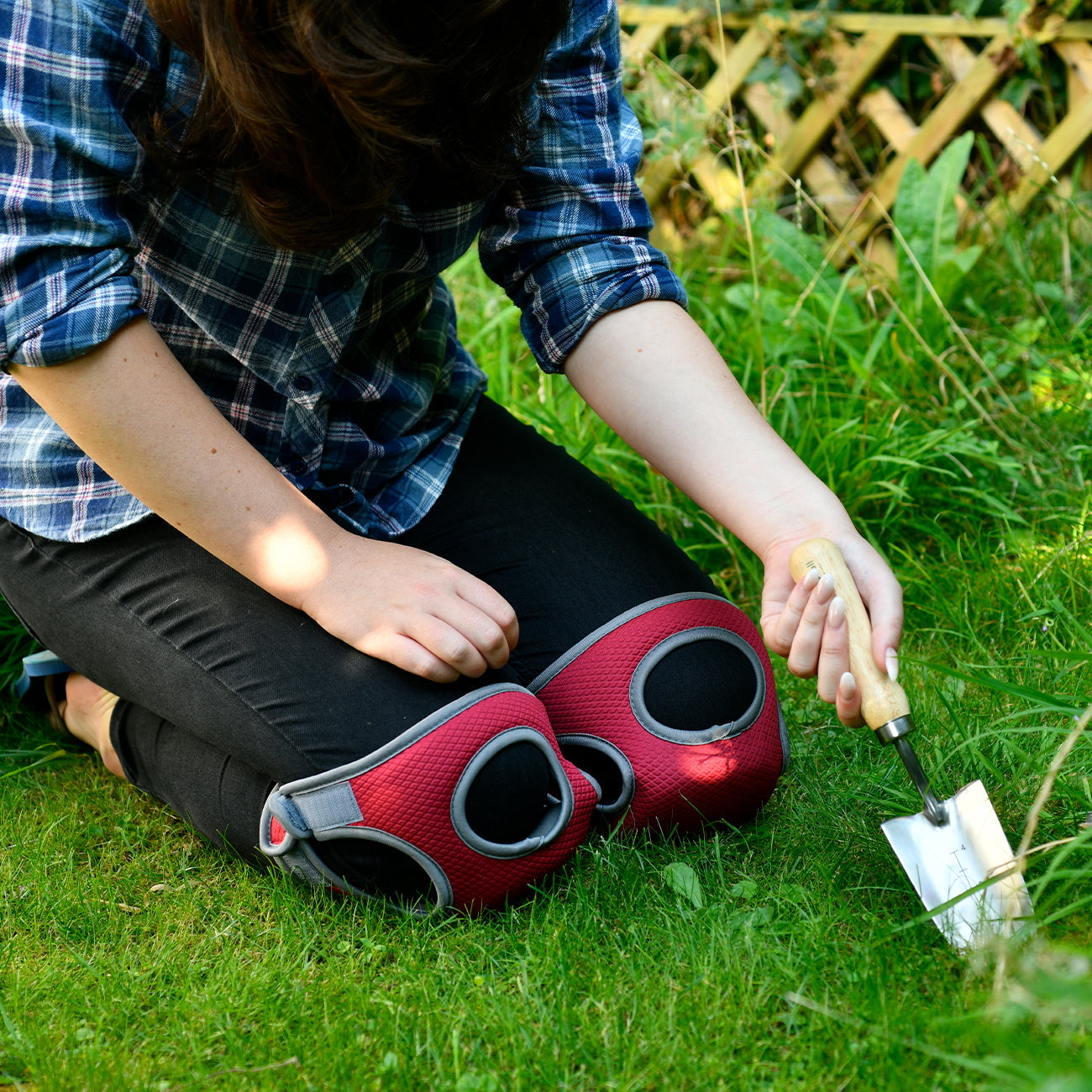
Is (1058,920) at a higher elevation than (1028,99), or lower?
lower

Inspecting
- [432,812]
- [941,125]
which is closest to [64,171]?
[432,812]

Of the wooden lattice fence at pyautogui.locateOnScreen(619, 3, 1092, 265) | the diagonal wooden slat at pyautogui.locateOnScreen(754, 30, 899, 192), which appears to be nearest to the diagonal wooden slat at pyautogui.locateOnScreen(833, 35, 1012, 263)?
the wooden lattice fence at pyautogui.locateOnScreen(619, 3, 1092, 265)

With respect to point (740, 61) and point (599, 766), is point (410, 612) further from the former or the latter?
point (740, 61)

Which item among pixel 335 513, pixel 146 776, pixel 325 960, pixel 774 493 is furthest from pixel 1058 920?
pixel 146 776

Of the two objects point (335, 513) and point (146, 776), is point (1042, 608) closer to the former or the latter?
point (335, 513)

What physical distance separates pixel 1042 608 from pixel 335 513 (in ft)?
3.42

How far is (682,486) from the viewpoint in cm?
134

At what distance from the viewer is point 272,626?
1.26 m

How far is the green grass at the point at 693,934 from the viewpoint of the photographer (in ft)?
3.10

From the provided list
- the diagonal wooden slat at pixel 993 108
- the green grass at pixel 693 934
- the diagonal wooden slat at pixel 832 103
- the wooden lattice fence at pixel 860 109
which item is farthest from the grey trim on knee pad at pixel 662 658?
the diagonal wooden slat at pixel 993 108

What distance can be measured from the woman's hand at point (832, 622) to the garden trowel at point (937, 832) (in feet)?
0.04

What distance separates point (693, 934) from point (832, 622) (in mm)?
337

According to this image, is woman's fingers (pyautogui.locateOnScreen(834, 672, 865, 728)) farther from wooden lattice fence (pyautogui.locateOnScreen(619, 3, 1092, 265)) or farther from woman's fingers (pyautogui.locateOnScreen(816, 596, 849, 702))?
wooden lattice fence (pyautogui.locateOnScreen(619, 3, 1092, 265))

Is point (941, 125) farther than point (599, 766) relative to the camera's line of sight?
Yes
